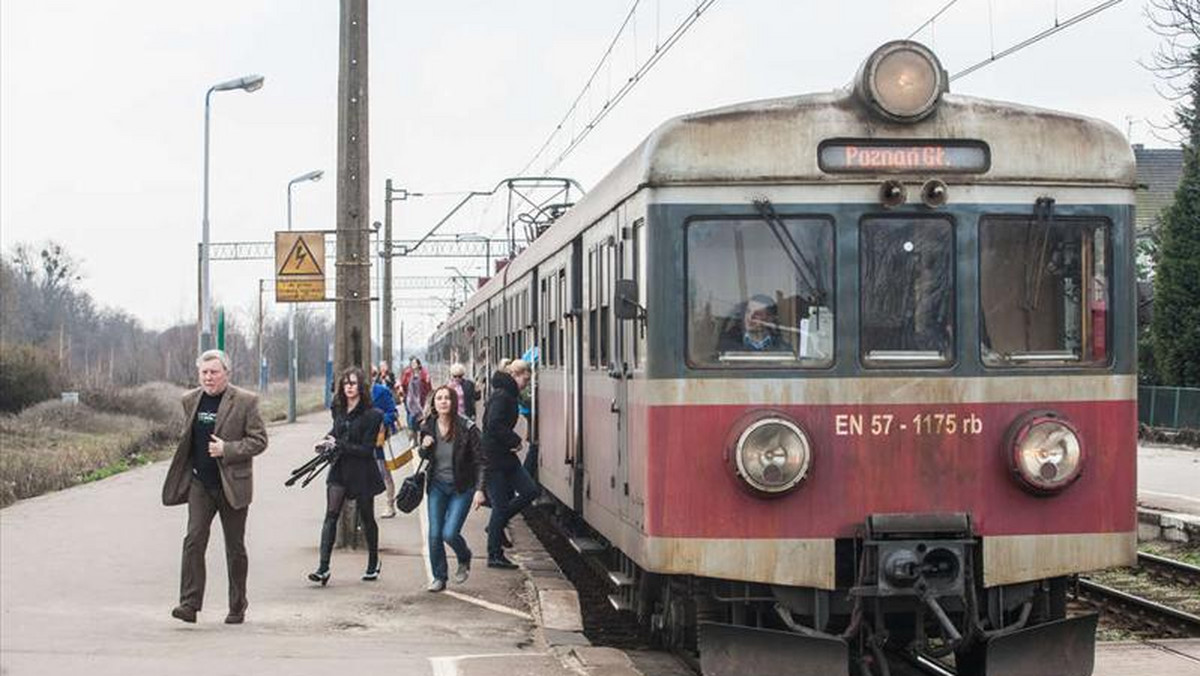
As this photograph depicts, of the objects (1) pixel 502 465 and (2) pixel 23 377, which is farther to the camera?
(2) pixel 23 377

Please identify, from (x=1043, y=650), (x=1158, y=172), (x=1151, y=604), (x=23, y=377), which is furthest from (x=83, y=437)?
(x=1158, y=172)

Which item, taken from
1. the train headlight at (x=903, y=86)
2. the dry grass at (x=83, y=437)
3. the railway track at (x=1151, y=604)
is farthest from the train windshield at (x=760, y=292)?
the dry grass at (x=83, y=437)

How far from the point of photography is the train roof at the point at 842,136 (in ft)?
28.1

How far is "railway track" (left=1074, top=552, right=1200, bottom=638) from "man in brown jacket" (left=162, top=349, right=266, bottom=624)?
5.37 m

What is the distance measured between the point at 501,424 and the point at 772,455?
6106 millimetres

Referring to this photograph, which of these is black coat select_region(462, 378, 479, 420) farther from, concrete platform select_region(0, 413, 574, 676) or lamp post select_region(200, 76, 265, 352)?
lamp post select_region(200, 76, 265, 352)

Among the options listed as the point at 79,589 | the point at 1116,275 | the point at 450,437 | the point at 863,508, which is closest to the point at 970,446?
the point at 863,508

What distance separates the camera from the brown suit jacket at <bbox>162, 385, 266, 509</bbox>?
35.1 feet

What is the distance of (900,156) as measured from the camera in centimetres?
861

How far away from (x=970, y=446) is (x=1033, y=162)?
1.48 m

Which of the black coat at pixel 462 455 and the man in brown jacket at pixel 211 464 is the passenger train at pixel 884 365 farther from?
the black coat at pixel 462 455

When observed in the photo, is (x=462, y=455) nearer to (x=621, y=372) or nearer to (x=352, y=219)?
(x=352, y=219)

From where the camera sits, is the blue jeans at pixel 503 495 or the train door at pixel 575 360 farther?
the blue jeans at pixel 503 495

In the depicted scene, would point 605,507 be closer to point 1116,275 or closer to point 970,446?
point 970,446
